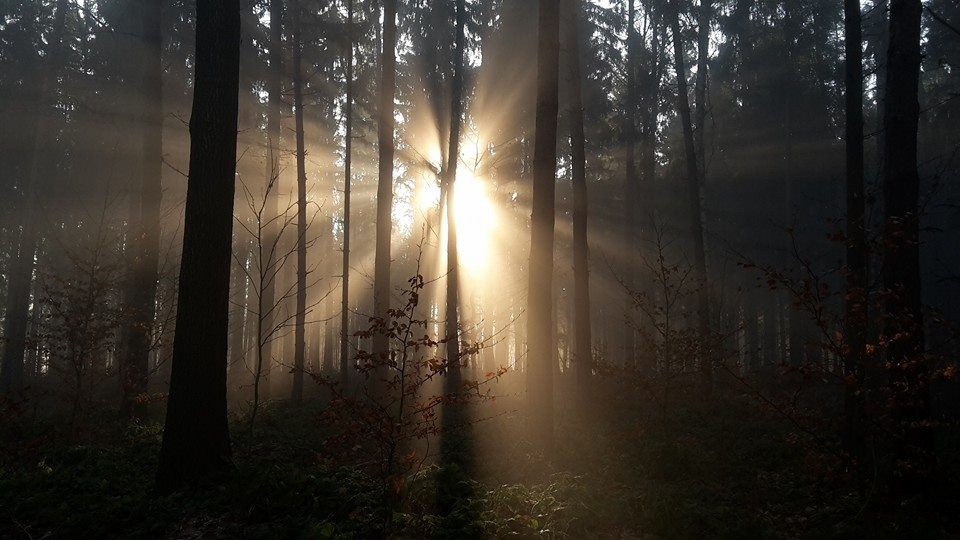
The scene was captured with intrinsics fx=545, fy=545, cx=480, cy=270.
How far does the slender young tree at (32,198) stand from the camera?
20.6m

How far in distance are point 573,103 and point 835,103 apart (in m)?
16.4

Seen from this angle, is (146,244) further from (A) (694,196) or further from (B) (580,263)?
(A) (694,196)

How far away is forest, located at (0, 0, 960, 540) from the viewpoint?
20.4 feet

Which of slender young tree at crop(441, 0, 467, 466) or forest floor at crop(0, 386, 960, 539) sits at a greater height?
slender young tree at crop(441, 0, 467, 466)

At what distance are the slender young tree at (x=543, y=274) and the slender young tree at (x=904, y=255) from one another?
15.7 feet

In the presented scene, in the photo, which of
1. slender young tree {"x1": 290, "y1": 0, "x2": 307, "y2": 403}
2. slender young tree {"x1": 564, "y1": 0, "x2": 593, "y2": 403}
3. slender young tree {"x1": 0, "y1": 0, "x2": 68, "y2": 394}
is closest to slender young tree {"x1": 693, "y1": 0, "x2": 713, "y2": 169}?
slender young tree {"x1": 564, "y1": 0, "x2": 593, "y2": 403}

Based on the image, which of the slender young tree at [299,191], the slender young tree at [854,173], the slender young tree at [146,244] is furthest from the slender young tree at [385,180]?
the slender young tree at [854,173]

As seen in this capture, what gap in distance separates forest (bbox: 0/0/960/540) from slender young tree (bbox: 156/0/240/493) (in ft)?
0.12

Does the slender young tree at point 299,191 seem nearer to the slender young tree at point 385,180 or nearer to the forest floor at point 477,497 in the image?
the slender young tree at point 385,180

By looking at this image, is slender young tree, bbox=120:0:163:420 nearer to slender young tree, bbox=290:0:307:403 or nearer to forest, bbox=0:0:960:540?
forest, bbox=0:0:960:540

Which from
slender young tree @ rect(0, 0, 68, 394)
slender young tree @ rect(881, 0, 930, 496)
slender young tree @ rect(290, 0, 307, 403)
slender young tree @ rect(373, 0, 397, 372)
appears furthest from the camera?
slender young tree @ rect(0, 0, 68, 394)

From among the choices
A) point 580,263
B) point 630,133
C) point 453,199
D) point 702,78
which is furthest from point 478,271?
point 580,263

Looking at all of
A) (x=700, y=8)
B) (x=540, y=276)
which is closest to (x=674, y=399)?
(x=540, y=276)

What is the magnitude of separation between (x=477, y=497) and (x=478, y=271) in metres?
23.8
